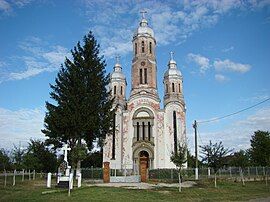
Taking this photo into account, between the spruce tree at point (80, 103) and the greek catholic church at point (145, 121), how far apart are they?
9991 millimetres

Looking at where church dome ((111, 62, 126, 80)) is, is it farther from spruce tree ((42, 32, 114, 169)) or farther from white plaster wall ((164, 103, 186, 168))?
spruce tree ((42, 32, 114, 169))

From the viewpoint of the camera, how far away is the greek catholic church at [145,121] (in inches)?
1762

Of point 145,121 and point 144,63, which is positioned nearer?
point 145,121

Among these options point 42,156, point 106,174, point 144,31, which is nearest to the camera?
point 106,174

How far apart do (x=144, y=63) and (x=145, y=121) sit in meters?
9.85

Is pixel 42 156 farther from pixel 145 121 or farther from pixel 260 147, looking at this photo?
pixel 260 147

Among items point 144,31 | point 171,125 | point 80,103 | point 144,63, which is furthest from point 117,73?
point 80,103

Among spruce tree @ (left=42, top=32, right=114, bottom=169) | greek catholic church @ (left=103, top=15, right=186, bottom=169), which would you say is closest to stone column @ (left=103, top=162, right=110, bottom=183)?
spruce tree @ (left=42, top=32, right=114, bottom=169)

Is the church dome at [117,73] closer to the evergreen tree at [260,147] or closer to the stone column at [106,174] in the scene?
the stone column at [106,174]

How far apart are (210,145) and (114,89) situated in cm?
2536

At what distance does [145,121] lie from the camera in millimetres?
46312

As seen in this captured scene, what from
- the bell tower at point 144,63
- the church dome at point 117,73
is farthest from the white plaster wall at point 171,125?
the church dome at point 117,73

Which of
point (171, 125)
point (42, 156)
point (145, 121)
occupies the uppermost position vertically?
point (145, 121)

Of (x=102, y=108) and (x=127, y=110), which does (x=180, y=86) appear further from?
(x=102, y=108)
